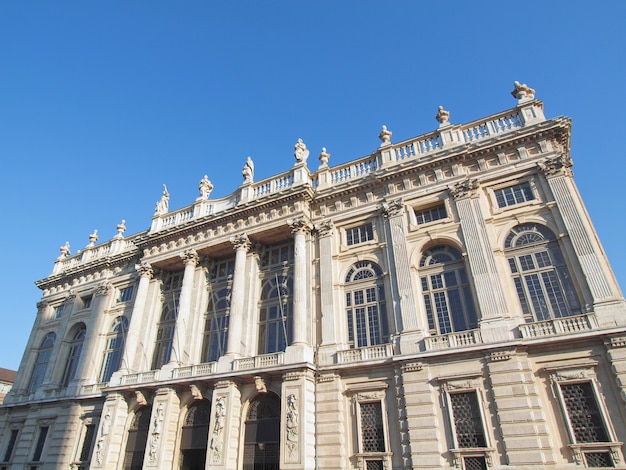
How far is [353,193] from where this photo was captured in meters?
23.2

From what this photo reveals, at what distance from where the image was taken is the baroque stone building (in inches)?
601

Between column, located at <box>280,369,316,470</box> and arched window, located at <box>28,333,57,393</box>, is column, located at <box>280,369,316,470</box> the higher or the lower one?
the lower one

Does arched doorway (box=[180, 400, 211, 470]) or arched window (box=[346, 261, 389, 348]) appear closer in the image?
arched window (box=[346, 261, 389, 348])

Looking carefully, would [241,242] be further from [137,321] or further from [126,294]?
[126,294]

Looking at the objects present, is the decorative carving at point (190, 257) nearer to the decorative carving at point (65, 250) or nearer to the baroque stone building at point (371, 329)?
the baroque stone building at point (371, 329)

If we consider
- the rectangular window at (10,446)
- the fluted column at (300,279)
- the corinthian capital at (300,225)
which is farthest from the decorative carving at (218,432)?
the rectangular window at (10,446)

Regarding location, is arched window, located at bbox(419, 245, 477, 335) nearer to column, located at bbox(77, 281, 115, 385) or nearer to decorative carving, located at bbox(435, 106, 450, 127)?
decorative carving, located at bbox(435, 106, 450, 127)

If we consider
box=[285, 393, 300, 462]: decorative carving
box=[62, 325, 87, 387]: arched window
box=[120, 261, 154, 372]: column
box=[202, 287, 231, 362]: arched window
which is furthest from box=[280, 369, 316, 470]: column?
box=[62, 325, 87, 387]: arched window

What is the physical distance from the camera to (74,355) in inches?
1181

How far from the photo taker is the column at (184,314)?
23.1 m

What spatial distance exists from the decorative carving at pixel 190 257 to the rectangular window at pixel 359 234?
9.57 meters

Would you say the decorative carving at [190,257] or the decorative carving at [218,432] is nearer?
the decorative carving at [218,432]

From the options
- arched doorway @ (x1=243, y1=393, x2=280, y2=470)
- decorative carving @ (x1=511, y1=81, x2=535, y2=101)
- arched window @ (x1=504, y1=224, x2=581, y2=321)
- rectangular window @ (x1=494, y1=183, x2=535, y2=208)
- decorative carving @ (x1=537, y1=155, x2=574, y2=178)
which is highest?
decorative carving @ (x1=511, y1=81, x2=535, y2=101)

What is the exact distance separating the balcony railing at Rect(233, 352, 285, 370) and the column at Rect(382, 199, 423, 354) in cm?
571
